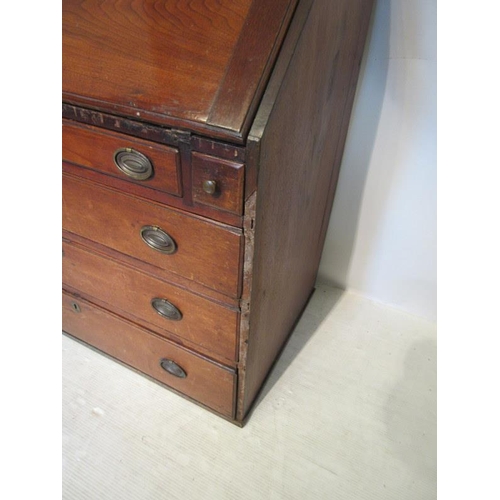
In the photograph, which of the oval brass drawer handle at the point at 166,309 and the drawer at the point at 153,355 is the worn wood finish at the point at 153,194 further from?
the drawer at the point at 153,355

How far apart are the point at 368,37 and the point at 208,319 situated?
2.60ft

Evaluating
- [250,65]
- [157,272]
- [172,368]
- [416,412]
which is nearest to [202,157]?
[250,65]

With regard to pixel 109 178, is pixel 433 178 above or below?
below

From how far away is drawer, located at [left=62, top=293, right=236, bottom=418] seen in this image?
3.29 ft

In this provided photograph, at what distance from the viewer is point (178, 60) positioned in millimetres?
646

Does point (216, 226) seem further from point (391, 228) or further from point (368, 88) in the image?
point (391, 228)

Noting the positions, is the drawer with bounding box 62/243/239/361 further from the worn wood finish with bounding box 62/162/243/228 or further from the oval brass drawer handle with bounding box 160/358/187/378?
the worn wood finish with bounding box 62/162/243/228

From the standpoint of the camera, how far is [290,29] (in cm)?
61

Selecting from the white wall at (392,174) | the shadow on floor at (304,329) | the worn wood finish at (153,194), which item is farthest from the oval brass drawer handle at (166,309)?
the white wall at (392,174)

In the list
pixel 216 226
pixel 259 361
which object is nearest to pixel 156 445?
pixel 259 361

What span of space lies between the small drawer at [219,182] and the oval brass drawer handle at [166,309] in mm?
329

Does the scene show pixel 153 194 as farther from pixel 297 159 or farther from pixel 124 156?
pixel 297 159

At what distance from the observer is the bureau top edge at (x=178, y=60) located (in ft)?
1.95

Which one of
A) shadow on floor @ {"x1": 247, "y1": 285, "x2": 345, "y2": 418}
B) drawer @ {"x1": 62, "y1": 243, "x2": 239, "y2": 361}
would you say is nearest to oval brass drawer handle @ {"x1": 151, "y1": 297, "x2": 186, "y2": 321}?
drawer @ {"x1": 62, "y1": 243, "x2": 239, "y2": 361}
